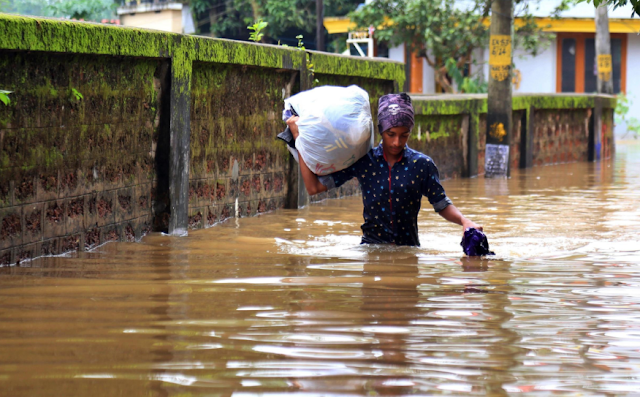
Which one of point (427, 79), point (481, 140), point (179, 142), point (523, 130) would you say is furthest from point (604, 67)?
point (179, 142)

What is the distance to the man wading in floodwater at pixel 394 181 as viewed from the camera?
525 centimetres

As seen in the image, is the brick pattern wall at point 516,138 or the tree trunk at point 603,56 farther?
the tree trunk at point 603,56

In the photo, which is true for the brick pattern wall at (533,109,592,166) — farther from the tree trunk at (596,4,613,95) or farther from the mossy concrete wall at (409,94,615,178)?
the tree trunk at (596,4,613,95)

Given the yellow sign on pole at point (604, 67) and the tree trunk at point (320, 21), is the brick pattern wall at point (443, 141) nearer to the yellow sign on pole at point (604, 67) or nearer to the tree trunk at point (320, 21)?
the yellow sign on pole at point (604, 67)

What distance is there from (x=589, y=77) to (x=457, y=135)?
13966 mm

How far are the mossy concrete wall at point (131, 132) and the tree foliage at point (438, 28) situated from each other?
536 inches

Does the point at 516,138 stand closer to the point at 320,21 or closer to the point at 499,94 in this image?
the point at 499,94

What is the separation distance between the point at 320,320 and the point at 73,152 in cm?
273

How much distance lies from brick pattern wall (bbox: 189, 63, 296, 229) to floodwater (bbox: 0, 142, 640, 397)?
1.01 m

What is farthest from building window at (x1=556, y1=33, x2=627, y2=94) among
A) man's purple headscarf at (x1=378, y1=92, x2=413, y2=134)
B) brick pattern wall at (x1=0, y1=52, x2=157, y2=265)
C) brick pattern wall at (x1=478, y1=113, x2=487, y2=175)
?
man's purple headscarf at (x1=378, y1=92, x2=413, y2=134)

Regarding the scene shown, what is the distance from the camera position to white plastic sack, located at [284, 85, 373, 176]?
5.51 m

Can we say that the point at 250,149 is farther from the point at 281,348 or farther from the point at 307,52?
the point at 281,348

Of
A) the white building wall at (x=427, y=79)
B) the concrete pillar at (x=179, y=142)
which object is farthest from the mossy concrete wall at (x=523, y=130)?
the white building wall at (x=427, y=79)

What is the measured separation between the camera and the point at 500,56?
13578mm
